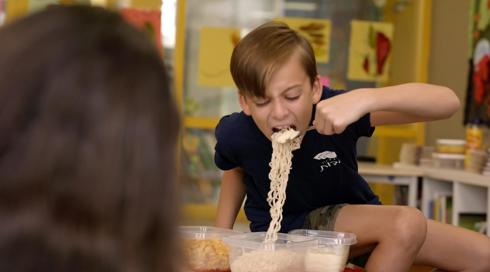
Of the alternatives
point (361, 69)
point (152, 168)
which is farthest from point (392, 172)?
point (152, 168)

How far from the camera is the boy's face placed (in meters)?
1.91

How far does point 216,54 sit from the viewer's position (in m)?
5.69

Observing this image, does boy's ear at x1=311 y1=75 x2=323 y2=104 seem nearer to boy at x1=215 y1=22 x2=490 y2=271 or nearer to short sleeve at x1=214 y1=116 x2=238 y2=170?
boy at x1=215 y1=22 x2=490 y2=271

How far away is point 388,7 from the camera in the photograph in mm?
5918

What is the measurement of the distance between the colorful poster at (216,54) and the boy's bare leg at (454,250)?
3723 mm

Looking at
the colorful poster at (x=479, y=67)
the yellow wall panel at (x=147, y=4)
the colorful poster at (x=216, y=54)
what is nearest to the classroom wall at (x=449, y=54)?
the colorful poster at (x=479, y=67)

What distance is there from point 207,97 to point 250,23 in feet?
2.12

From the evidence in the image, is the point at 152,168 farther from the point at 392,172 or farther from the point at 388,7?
the point at 388,7

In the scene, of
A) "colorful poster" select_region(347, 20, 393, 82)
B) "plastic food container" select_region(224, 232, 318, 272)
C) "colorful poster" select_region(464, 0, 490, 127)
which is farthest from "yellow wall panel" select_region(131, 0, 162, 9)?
"plastic food container" select_region(224, 232, 318, 272)

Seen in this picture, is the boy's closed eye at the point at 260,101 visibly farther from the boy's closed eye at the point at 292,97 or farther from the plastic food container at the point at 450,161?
the plastic food container at the point at 450,161

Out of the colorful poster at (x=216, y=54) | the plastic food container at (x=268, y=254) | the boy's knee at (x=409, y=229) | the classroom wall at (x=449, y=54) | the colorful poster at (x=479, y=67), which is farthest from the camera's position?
the colorful poster at (x=216, y=54)

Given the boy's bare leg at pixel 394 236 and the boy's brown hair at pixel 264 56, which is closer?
the boy's bare leg at pixel 394 236

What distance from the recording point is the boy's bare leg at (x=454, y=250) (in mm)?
2002

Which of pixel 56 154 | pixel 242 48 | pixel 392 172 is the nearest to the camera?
pixel 56 154
